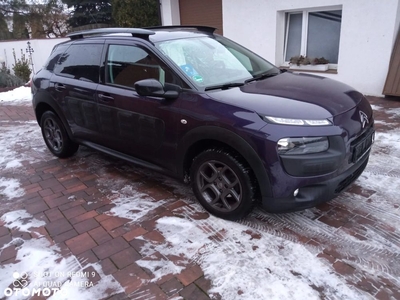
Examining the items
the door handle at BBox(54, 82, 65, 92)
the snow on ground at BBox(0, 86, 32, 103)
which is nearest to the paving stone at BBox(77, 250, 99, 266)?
the door handle at BBox(54, 82, 65, 92)

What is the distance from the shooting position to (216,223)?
10.0 feet

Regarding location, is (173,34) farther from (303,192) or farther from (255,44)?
(255,44)

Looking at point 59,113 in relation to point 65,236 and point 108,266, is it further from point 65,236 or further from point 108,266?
point 108,266

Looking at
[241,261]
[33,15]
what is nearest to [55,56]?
[241,261]

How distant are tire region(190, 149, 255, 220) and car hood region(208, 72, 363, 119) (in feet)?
1.56

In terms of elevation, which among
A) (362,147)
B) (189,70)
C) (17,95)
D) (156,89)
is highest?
(189,70)

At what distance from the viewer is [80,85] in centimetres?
403

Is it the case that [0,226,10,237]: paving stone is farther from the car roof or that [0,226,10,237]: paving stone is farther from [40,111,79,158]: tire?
the car roof

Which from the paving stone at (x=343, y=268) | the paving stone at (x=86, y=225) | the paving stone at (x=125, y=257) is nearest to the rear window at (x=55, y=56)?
the paving stone at (x=86, y=225)

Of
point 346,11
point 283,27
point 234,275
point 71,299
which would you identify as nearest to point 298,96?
point 234,275

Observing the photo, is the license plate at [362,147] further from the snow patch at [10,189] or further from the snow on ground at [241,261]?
the snow patch at [10,189]

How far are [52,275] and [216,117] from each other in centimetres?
175

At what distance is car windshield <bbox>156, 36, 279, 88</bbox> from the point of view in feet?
10.5

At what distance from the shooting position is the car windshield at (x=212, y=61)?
3.20 m
